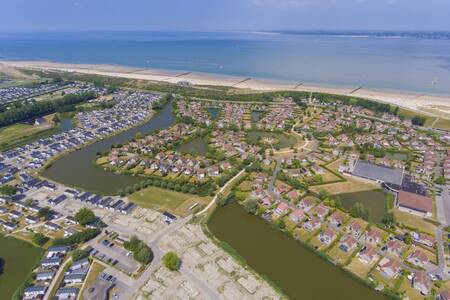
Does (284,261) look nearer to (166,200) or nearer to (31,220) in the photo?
(166,200)

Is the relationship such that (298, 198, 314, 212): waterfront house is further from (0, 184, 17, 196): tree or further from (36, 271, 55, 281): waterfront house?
(0, 184, 17, 196): tree

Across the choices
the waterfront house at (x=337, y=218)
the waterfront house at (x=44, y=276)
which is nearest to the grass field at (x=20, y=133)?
the waterfront house at (x=44, y=276)

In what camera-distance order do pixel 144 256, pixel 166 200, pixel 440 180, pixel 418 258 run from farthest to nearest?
1. pixel 440 180
2. pixel 166 200
3. pixel 418 258
4. pixel 144 256

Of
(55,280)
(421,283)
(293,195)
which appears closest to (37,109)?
(55,280)

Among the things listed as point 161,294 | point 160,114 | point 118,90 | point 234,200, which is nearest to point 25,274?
point 161,294

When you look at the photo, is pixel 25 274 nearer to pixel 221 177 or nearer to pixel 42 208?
pixel 42 208

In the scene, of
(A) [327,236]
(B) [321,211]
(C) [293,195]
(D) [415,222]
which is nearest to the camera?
(A) [327,236]

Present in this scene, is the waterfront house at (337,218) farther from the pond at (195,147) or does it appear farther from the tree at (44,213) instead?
the tree at (44,213)
